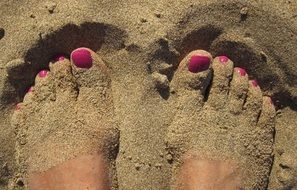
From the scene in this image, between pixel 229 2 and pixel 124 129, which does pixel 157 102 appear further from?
pixel 229 2

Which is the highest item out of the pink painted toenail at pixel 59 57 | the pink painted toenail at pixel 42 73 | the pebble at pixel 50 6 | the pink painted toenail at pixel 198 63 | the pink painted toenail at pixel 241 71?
the pebble at pixel 50 6

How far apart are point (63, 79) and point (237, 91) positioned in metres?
0.77

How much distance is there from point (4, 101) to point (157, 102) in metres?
0.68

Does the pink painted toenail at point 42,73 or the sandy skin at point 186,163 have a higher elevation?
the pink painted toenail at point 42,73

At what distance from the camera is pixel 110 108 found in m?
1.86

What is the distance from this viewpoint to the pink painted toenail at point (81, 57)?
5.97 ft

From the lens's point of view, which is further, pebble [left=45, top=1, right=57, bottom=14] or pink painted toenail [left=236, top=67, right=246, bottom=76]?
pink painted toenail [left=236, top=67, right=246, bottom=76]

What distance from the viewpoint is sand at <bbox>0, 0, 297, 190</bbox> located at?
5.84ft

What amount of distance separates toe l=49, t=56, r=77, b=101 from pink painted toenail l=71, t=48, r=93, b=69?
2.5 inches

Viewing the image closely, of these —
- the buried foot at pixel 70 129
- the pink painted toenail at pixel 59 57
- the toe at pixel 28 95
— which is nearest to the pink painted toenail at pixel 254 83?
the buried foot at pixel 70 129

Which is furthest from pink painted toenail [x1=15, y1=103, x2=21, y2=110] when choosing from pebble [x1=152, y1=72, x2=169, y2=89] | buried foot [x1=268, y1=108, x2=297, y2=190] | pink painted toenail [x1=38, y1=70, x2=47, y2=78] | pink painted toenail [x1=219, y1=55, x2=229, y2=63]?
buried foot [x1=268, y1=108, x2=297, y2=190]

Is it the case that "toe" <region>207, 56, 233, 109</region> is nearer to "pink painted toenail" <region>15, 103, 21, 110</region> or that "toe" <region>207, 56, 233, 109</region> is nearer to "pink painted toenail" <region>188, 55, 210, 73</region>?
"pink painted toenail" <region>188, 55, 210, 73</region>

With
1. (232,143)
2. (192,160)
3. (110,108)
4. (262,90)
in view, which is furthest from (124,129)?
(262,90)

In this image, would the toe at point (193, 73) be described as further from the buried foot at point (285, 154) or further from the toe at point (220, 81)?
the buried foot at point (285, 154)
